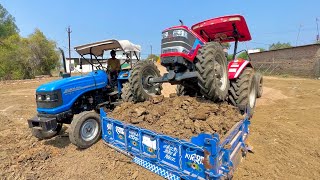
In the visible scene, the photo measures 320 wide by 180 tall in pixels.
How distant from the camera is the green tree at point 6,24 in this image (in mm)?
48562

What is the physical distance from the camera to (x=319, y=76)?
768 inches

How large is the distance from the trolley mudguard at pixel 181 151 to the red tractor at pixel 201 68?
3.09 feet

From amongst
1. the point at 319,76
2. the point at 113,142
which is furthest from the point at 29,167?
the point at 319,76

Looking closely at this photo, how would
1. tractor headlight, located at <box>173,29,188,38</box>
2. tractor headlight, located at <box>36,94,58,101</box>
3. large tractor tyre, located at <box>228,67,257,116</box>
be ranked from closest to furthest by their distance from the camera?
1. tractor headlight, located at <box>173,29,188,38</box>
2. tractor headlight, located at <box>36,94,58,101</box>
3. large tractor tyre, located at <box>228,67,257,116</box>

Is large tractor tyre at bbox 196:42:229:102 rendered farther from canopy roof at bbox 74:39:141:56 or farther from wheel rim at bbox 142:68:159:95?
canopy roof at bbox 74:39:141:56

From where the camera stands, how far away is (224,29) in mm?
6086

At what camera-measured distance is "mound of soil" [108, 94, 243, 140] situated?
358 centimetres

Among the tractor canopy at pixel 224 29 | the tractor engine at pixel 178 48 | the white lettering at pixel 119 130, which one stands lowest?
the white lettering at pixel 119 130

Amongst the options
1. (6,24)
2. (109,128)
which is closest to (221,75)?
(109,128)

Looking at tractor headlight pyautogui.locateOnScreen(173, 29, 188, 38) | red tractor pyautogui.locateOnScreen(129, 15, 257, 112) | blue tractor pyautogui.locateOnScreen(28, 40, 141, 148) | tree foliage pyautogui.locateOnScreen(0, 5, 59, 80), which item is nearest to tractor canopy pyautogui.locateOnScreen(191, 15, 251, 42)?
red tractor pyautogui.locateOnScreen(129, 15, 257, 112)

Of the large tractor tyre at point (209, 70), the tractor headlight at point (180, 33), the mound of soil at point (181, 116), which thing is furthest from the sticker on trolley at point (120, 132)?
the tractor headlight at point (180, 33)

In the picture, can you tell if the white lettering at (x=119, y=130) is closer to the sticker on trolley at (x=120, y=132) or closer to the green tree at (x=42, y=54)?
the sticker on trolley at (x=120, y=132)

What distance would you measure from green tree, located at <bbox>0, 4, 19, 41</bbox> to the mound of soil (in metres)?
54.3

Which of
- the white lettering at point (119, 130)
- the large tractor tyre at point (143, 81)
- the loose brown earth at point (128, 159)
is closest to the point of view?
the loose brown earth at point (128, 159)
